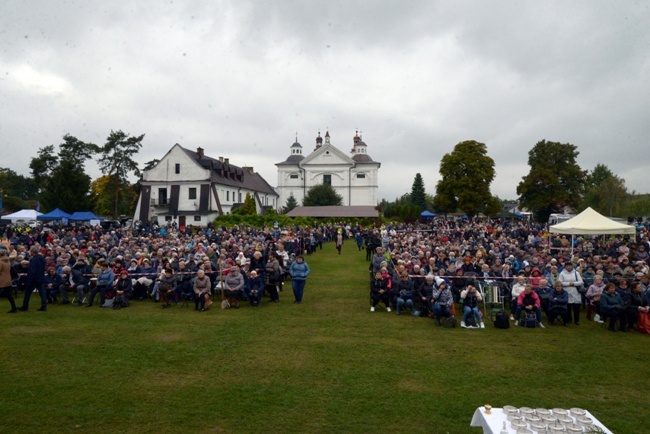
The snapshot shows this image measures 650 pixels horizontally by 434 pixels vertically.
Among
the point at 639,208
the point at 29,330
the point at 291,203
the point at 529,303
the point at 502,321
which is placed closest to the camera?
the point at 29,330

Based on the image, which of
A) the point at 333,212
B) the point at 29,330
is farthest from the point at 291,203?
the point at 29,330

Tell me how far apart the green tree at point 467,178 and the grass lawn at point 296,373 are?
48058 millimetres

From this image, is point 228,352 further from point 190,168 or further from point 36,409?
point 190,168

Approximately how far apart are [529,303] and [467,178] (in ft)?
159

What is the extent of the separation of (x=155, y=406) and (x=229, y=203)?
5207 centimetres

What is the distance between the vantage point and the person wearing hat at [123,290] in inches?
488

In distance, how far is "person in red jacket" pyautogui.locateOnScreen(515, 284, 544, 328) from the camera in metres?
10.5

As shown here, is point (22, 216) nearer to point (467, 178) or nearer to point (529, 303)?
point (529, 303)

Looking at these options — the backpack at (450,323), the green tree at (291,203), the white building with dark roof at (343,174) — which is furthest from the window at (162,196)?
the backpack at (450,323)

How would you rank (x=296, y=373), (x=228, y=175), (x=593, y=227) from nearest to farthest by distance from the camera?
(x=296, y=373) < (x=593, y=227) < (x=228, y=175)

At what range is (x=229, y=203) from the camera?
56719mm

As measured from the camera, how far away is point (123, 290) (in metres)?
12.7

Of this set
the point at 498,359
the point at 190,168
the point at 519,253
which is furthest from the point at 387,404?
the point at 190,168

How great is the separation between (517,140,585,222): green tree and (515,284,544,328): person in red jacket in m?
47.9
